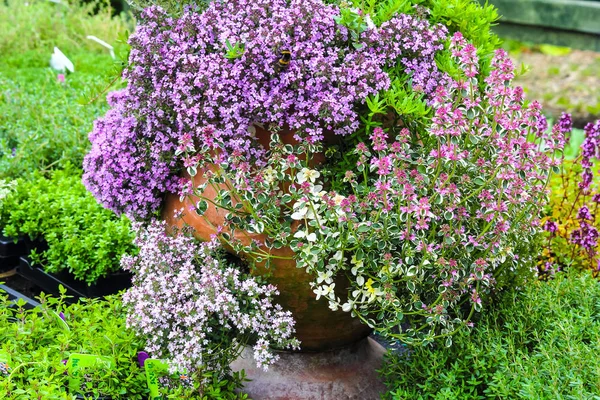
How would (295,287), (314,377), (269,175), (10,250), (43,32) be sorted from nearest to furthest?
(269,175) < (295,287) < (314,377) < (10,250) < (43,32)

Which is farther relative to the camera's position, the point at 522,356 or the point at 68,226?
the point at 68,226

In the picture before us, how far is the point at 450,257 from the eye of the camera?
8.46 ft

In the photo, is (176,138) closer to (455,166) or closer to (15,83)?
(455,166)

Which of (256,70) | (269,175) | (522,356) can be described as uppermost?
(256,70)

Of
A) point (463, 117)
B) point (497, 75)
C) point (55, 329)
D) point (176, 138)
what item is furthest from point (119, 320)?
point (497, 75)

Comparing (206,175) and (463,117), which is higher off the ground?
(463,117)

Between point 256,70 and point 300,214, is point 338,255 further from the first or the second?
point 256,70

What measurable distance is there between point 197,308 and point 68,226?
1317 mm

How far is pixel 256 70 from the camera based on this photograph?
2459mm

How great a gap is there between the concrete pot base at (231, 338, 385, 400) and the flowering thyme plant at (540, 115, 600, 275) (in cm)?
92

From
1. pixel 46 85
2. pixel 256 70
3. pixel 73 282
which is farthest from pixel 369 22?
pixel 46 85

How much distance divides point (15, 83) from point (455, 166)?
12.8 feet

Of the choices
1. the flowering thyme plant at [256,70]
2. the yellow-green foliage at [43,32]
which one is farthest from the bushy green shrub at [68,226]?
the yellow-green foliage at [43,32]

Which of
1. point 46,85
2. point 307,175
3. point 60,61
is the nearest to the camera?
point 307,175
